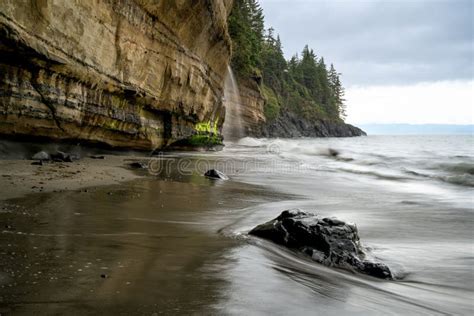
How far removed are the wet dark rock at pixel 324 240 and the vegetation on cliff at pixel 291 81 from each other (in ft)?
124

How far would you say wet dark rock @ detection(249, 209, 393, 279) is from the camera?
3142 mm

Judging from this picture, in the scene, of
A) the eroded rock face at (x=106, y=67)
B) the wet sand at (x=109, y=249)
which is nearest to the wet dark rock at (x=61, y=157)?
the eroded rock face at (x=106, y=67)

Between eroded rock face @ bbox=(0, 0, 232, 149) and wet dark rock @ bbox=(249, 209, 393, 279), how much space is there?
19.5 ft

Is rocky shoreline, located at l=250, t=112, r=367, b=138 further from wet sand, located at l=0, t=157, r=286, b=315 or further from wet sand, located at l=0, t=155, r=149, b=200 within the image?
wet sand, located at l=0, t=157, r=286, b=315

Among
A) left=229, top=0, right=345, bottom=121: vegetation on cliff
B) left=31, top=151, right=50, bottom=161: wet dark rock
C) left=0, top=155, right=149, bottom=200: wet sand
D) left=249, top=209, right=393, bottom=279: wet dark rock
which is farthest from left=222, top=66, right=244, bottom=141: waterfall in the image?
left=249, top=209, right=393, bottom=279: wet dark rock

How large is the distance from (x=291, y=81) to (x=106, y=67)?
70.6m

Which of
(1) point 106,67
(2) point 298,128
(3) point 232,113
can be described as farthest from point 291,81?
(1) point 106,67

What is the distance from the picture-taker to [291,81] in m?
77.8

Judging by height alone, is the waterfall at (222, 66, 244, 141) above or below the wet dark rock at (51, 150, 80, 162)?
above

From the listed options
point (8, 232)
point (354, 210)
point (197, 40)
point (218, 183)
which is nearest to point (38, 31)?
point (218, 183)

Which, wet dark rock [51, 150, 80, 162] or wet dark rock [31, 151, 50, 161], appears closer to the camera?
wet dark rock [31, 151, 50, 161]

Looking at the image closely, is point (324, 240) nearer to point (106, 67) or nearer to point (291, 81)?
point (106, 67)

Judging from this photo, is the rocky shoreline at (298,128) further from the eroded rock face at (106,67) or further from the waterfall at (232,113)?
the eroded rock face at (106,67)

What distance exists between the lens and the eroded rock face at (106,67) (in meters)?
7.37
